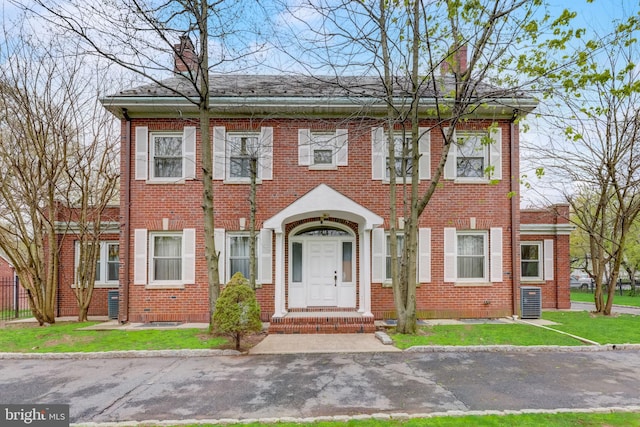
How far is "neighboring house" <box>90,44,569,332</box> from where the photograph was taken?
1115 centimetres

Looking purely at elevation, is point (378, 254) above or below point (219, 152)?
below

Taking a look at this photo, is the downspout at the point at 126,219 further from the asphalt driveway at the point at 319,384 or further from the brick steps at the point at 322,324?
the brick steps at the point at 322,324

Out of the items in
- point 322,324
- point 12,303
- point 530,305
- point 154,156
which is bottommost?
point 12,303

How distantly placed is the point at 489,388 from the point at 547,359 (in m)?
2.56

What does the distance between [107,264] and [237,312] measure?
834 cm

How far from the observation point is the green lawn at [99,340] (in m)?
8.02

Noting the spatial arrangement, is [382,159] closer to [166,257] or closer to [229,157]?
[229,157]

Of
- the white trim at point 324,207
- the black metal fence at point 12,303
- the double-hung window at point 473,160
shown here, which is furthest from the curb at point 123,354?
the double-hung window at point 473,160

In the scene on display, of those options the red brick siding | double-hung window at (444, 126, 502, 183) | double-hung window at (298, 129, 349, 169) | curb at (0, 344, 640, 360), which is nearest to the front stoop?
the red brick siding

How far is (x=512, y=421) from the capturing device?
14.4 feet

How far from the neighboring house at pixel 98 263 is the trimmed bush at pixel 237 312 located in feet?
24.8

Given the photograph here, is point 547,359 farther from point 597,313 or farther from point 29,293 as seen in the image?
point 29,293

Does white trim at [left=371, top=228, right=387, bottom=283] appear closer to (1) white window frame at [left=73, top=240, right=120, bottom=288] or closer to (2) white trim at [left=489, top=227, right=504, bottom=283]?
(2) white trim at [left=489, top=227, right=504, bottom=283]

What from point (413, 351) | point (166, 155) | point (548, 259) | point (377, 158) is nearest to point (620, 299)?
point (548, 259)
